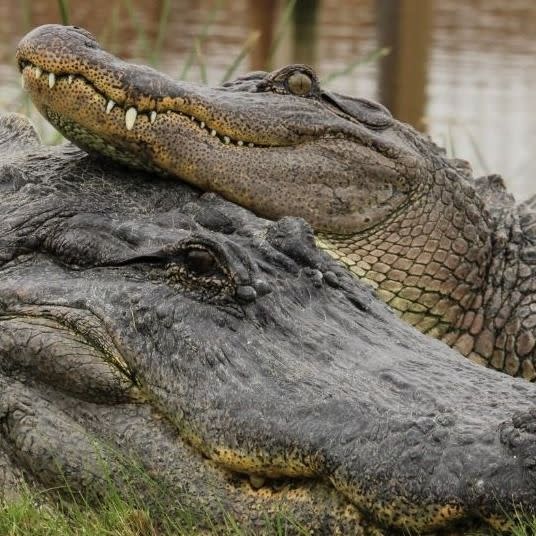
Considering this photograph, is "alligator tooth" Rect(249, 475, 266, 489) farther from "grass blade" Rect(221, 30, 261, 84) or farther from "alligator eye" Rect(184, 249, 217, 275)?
"grass blade" Rect(221, 30, 261, 84)

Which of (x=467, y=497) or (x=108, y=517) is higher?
(x=467, y=497)

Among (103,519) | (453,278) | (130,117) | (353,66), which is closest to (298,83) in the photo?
(130,117)

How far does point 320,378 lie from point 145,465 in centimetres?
52

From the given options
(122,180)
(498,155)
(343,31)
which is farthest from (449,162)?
(343,31)

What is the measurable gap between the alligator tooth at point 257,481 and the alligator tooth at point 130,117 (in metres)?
1.52

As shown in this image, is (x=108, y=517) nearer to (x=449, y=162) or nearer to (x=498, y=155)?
(x=449, y=162)

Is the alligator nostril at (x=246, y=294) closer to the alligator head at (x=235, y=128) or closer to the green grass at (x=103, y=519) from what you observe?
the green grass at (x=103, y=519)

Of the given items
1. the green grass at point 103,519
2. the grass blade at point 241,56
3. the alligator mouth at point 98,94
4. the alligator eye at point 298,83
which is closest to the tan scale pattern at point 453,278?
the alligator eye at point 298,83

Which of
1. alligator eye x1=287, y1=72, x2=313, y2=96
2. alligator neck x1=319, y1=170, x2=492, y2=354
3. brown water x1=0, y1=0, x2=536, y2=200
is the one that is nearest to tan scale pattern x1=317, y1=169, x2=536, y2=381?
alligator neck x1=319, y1=170, x2=492, y2=354

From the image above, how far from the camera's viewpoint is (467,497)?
2.58 m

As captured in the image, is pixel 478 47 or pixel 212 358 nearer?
pixel 212 358

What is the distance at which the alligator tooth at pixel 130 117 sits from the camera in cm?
409

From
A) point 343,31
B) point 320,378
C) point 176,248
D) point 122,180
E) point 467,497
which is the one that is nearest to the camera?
point 467,497

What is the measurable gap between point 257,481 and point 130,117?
1565 millimetres
